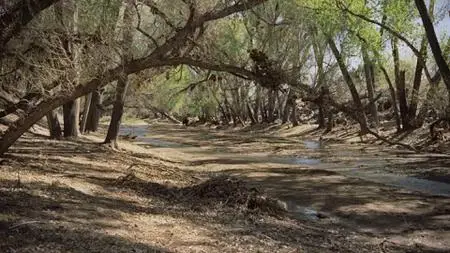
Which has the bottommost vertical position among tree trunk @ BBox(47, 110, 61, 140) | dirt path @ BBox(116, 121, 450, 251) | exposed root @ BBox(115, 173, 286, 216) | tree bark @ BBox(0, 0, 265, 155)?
dirt path @ BBox(116, 121, 450, 251)

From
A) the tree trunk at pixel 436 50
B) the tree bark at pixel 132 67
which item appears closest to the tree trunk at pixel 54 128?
the tree bark at pixel 132 67

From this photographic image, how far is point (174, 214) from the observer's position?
988cm

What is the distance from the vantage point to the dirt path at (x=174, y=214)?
7.48 meters

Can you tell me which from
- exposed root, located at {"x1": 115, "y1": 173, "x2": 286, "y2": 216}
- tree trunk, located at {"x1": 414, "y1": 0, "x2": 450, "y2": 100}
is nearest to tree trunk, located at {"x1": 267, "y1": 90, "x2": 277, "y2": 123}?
tree trunk, located at {"x1": 414, "y1": 0, "x2": 450, "y2": 100}

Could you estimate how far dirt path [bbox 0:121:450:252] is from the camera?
7484mm

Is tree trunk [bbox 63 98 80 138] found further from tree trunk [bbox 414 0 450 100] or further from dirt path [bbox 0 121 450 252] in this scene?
tree trunk [bbox 414 0 450 100]

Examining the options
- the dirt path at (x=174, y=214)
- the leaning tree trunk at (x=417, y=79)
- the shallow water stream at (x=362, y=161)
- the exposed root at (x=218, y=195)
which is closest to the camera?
the dirt path at (x=174, y=214)

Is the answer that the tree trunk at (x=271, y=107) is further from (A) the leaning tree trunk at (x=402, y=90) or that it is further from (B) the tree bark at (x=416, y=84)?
(A) the leaning tree trunk at (x=402, y=90)

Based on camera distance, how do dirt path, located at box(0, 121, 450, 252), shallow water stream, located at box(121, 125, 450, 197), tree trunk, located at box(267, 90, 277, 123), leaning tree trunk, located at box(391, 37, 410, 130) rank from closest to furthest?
dirt path, located at box(0, 121, 450, 252), shallow water stream, located at box(121, 125, 450, 197), leaning tree trunk, located at box(391, 37, 410, 130), tree trunk, located at box(267, 90, 277, 123)

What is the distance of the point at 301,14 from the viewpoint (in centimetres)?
2533

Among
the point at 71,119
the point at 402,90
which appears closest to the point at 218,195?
the point at 71,119

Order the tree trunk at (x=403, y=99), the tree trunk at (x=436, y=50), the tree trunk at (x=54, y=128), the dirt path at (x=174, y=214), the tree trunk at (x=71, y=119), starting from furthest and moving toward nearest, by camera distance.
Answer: the tree trunk at (x=403, y=99)
the tree trunk at (x=71, y=119)
the tree trunk at (x=54, y=128)
the tree trunk at (x=436, y=50)
the dirt path at (x=174, y=214)

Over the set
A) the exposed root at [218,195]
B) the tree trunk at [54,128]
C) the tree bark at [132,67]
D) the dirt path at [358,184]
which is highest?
the tree bark at [132,67]

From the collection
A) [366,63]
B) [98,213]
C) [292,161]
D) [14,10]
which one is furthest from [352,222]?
[366,63]
